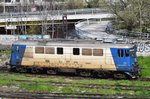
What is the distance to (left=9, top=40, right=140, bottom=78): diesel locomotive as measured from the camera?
34.5 metres

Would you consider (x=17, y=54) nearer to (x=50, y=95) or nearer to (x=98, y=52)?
(x=98, y=52)

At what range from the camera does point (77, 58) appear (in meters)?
36.1

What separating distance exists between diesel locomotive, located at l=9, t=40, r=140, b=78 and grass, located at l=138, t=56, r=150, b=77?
1.65 meters

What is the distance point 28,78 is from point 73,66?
420 cm

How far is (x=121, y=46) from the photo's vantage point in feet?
112

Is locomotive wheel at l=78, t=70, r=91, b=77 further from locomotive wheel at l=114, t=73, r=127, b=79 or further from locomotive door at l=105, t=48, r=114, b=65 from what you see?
locomotive wheel at l=114, t=73, r=127, b=79

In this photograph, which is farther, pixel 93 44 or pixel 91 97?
pixel 93 44

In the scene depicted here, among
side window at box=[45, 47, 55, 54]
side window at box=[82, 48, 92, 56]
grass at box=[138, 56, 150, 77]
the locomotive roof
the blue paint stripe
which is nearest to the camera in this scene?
the locomotive roof

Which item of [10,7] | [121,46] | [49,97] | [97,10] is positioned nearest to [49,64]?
[121,46]

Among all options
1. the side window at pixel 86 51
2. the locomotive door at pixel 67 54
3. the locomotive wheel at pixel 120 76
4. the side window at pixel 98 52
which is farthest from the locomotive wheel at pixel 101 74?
the locomotive door at pixel 67 54

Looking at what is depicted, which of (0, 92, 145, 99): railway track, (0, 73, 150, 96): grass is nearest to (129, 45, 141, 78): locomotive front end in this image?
(0, 73, 150, 96): grass

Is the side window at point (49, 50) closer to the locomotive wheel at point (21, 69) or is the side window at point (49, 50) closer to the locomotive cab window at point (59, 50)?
the locomotive cab window at point (59, 50)

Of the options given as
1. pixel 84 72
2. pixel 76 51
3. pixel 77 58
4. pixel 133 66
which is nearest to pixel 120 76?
pixel 133 66

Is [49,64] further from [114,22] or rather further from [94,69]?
[114,22]
